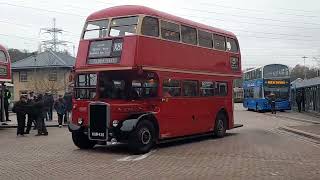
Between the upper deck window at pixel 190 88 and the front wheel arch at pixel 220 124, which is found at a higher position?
the upper deck window at pixel 190 88

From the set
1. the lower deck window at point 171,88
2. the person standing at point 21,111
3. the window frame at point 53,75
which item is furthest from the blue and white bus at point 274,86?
the window frame at point 53,75

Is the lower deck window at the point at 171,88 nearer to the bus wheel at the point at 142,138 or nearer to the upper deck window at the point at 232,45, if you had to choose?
the bus wheel at the point at 142,138

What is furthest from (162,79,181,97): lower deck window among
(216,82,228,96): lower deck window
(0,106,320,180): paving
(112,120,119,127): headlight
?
(216,82,228,96): lower deck window

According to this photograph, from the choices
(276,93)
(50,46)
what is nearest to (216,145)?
(276,93)

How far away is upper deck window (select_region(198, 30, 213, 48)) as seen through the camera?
1969 cm

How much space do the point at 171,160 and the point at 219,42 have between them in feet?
27.5

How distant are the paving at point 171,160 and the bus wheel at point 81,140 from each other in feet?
0.77

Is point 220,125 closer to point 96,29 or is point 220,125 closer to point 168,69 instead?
point 168,69

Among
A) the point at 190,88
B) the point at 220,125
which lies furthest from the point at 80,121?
the point at 220,125

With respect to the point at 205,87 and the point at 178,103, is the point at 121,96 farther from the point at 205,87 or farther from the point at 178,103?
the point at 205,87

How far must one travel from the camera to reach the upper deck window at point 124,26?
16109 mm

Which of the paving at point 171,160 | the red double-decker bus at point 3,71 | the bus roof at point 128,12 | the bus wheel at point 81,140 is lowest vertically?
the paving at point 171,160

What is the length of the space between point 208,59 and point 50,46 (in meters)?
72.2

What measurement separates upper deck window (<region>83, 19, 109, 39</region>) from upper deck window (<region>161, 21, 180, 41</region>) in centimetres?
177
